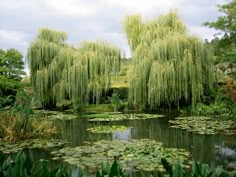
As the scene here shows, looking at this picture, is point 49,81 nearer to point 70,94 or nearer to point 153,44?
point 70,94

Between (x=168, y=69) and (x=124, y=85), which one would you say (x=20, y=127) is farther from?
(x=124, y=85)

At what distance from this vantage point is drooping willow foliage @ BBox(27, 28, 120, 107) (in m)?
16.7

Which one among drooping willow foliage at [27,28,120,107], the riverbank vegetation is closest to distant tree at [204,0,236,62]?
the riverbank vegetation

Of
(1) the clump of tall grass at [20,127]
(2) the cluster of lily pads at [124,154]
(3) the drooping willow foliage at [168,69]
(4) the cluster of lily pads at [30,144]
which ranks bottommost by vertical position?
(2) the cluster of lily pads at [124,154]

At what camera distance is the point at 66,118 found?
13.4m

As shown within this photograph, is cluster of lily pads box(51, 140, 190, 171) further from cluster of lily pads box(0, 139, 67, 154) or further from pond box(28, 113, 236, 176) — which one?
cluster of lily pads box(0, 139, 67, 154)

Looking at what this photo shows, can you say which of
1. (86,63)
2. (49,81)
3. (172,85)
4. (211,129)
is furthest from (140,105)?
(211,129)

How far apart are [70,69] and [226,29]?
27.1 feet

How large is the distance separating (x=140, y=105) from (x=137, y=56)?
2.61 m

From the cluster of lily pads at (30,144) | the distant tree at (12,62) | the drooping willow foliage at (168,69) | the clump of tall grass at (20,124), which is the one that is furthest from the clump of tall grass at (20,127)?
the distant tree at (12,62)

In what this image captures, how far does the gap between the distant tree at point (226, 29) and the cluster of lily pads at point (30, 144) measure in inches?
375

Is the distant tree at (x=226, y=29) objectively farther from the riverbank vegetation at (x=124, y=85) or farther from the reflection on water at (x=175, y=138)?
the reflection on water at (x=175, y=138)

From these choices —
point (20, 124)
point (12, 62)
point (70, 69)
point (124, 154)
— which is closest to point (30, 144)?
point (20, 124)

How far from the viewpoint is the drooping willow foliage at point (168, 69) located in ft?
47.4
